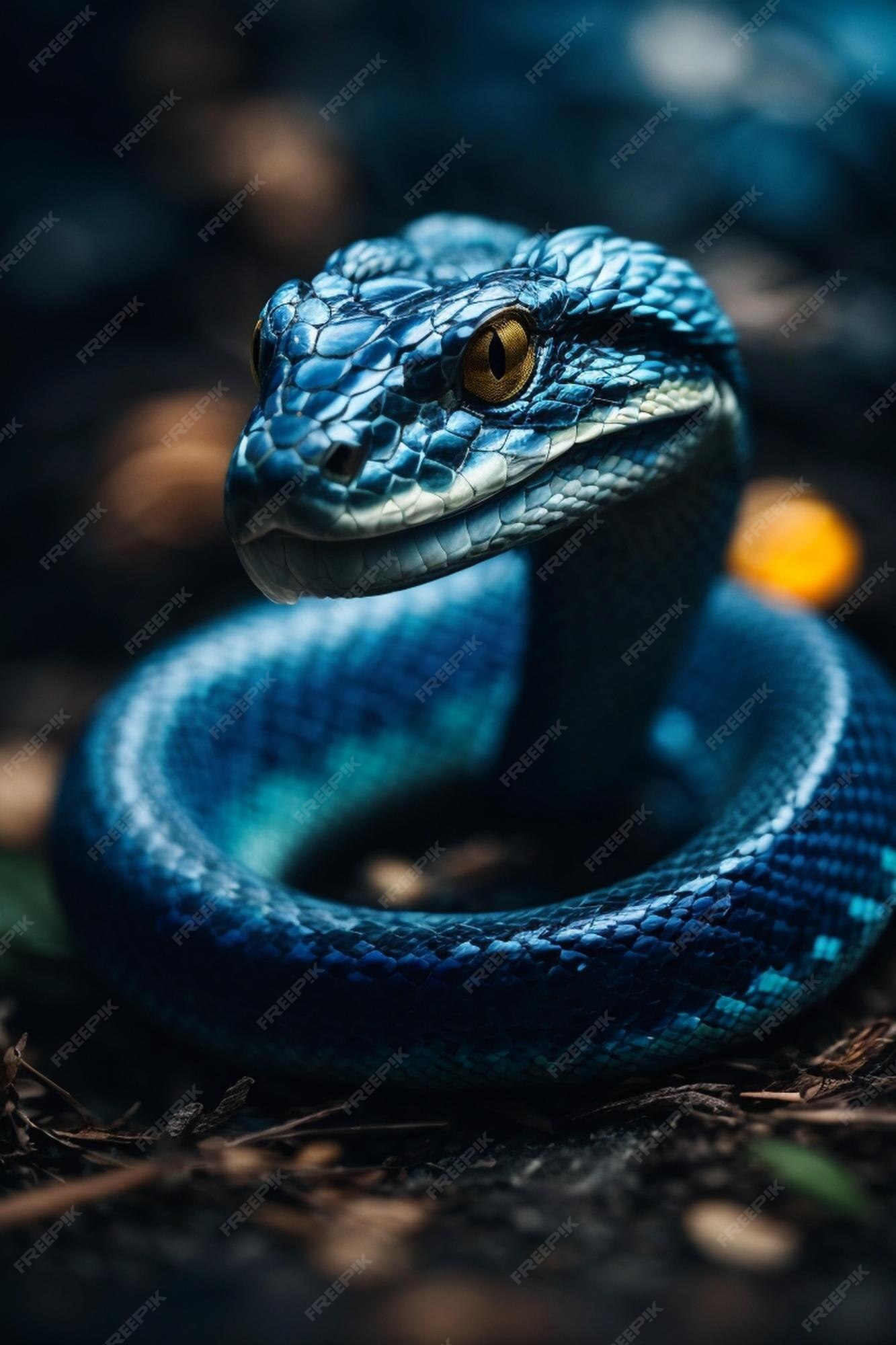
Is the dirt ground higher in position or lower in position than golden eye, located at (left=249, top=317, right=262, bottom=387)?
lower

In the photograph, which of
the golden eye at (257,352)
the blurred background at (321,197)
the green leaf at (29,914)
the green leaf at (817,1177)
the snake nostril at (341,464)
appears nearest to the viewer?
the green leaf at (817,1177)

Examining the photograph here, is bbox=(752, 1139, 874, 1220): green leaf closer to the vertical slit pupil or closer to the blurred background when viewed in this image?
the vertical slit pupil

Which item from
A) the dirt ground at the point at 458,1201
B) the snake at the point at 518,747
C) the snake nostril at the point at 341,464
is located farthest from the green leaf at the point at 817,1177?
the snake nostril at the point at 341,464

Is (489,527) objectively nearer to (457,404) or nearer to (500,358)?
(457,404)

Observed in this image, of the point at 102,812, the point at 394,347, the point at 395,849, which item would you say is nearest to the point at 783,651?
the point at 395,849

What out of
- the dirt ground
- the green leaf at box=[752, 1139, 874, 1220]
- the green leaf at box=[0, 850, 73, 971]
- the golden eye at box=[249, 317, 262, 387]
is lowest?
the green leaf at box=[752, 1139, 874, 1220]

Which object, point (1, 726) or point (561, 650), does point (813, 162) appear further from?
point (1, 726)

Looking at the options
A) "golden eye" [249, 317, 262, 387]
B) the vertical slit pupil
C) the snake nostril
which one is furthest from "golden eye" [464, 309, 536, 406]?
"golden eye" [249, 317, 262, 387]

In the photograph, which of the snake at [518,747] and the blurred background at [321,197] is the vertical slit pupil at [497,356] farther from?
the blurred background at [321,197]
